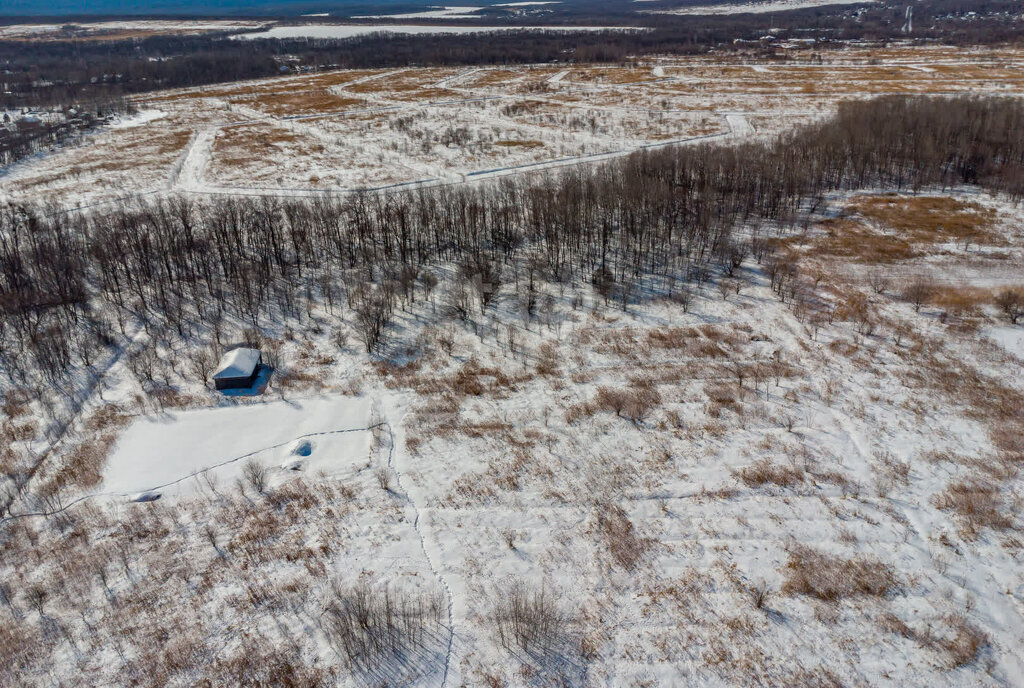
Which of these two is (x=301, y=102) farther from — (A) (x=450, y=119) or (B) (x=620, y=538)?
(B) (x=620, y=538)

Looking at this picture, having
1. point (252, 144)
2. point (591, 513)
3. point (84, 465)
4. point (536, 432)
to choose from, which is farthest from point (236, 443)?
point (252, 144)

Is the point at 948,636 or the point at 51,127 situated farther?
the point at 51,127

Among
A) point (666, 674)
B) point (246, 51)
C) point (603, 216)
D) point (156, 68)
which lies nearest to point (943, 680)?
point (666, 674)

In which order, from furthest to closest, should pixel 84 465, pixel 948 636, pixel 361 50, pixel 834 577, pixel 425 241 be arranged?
pixel 361 50 → pixel 425 241 → pixel 84 465 → pixel 834 577 → pixel 948 636

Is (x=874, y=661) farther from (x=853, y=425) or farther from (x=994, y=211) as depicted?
(x=994, y=211)

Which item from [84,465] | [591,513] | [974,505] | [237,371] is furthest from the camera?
[237,371]

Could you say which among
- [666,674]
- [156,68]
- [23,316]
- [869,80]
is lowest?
[666,674]

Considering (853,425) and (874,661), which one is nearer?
(874,661)

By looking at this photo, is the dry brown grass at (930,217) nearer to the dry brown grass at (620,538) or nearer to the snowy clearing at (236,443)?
the dry brown grass at (620,538)
